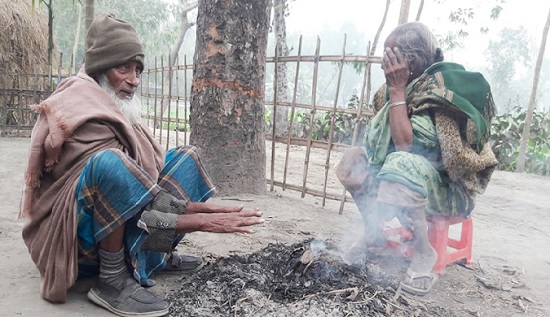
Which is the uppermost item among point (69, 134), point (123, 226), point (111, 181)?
point (69, 134)

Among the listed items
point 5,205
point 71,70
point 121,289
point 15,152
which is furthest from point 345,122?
point 121,289

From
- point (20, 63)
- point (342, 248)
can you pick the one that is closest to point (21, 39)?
point (20, 63)

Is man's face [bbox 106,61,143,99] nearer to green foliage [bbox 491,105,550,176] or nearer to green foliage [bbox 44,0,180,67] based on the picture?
green foliage [bbox 491,105,550,176]

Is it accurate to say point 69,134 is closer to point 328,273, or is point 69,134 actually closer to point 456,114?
point 328,273

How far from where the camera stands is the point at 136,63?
7.43 feet

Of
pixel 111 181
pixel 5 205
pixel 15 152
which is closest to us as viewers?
pixel 111 181

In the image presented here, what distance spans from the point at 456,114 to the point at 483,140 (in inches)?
9.0

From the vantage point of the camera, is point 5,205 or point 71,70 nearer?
point 5,205

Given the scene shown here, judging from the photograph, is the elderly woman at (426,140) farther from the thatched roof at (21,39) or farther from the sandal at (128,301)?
the thatched roof at (21,39)

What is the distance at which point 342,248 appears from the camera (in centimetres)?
272

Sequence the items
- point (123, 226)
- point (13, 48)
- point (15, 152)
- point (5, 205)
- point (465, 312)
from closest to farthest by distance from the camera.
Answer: point (123, 226), point (465, 312), point (5, 205), point (15, 152), point (13, 48)

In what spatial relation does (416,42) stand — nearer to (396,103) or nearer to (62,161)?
(396,103)

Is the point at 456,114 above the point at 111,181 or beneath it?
above

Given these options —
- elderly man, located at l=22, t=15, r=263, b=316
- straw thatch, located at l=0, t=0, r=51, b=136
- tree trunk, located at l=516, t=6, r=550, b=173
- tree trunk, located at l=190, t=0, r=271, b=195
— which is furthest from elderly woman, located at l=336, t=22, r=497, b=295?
straw thatch, located at l=0, t=0, r=51, b=136
